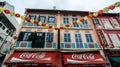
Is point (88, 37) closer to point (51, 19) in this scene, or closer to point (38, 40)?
point (51, 19)

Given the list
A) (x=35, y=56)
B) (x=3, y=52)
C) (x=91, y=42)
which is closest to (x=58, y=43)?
(x=35, y=56)

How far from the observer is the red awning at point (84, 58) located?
30.8 feet

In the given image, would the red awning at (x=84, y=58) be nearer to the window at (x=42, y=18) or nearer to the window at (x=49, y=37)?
the window at (x=49, y=37)

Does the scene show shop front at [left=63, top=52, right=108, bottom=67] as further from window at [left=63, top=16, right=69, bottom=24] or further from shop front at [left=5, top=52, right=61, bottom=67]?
window at [left=63, top=16, right=69, bottom=24]

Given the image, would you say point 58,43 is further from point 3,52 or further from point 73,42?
point 3,52

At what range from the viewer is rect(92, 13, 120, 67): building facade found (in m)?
10.9

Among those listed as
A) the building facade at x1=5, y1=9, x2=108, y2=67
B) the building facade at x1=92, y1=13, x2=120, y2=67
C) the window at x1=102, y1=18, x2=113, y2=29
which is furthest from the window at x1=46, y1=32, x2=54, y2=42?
the window at x1=102, y1=18, x2=113, y2=29

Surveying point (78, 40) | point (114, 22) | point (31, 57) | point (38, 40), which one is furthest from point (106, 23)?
point (31, 57)

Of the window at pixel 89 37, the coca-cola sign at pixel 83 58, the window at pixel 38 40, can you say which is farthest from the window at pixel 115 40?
the window at pixel 38 40

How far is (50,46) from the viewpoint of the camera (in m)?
11.3

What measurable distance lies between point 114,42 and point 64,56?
6.09 metres

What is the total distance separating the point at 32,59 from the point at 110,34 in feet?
30.1

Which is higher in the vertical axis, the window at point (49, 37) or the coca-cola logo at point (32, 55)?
the window at point (49, 37)

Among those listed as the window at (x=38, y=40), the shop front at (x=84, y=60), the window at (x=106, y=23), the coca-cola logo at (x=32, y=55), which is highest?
the window at (x=106, y=23)
